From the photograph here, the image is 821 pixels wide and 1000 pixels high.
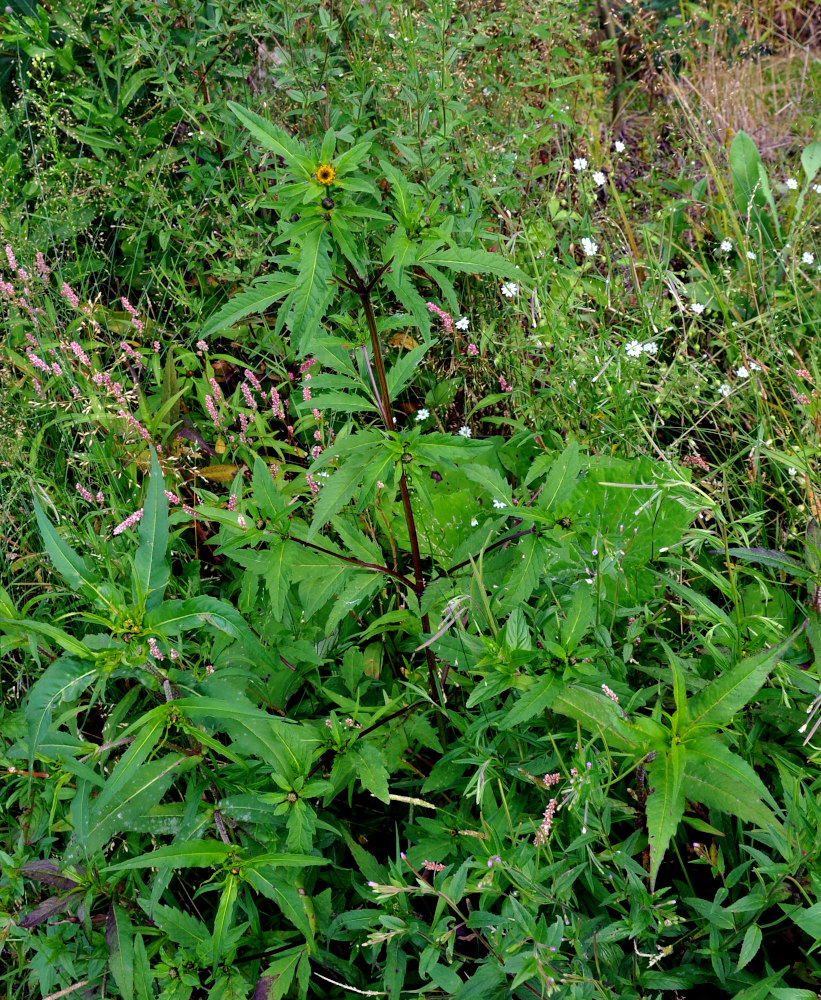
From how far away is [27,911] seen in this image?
1.59 m

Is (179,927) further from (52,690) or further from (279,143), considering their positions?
(279,143)

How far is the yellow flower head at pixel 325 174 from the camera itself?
4.56 feet

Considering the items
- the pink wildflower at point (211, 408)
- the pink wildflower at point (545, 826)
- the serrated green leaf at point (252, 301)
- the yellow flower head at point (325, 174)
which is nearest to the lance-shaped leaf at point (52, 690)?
the serrated green leaf at point (252, 301)

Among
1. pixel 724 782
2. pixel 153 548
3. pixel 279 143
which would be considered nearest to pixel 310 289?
pixel 279 143

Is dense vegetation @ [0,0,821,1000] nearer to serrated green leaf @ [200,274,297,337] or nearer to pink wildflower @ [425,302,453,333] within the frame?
serrated green leaf @ [200,274,297,337]

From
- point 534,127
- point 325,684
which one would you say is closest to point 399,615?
point 325,684

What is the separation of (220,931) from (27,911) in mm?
502

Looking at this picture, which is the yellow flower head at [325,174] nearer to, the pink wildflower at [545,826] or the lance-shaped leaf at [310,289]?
the lance-shaped leaf at [310,289]

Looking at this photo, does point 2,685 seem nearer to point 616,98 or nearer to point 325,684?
point 325,684

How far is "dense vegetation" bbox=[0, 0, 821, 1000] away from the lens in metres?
1.40

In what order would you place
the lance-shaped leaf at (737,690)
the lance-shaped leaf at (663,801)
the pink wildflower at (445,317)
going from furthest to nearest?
the pink wildflower at (445,317), the lance-shaped leaf at (737,690), the lance-shaped leaf at (663,801)

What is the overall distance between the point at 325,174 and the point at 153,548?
69cm

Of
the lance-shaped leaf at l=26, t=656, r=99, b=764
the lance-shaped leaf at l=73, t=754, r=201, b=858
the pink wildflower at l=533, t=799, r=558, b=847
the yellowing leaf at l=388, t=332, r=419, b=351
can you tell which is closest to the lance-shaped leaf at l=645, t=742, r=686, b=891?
the pink wildflower at l=533, t=799, r=558, b=847

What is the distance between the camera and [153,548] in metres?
1.40
